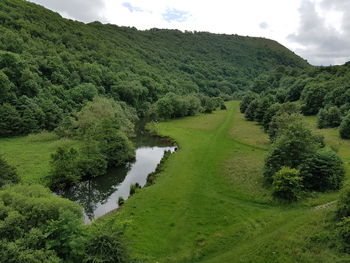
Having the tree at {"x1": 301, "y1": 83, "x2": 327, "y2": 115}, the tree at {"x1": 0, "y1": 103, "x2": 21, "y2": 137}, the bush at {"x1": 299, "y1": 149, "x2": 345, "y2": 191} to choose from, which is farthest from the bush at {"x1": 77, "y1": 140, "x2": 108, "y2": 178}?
the tree at {"x1": 301, "y1": 83, "x2": 327, "y2": 115}

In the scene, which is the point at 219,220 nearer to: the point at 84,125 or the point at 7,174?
the point at 7,174

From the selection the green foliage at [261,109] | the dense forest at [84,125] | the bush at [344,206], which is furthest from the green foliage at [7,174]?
the green foliage at [261,109]

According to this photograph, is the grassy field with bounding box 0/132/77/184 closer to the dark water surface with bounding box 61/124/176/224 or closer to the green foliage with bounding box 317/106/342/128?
the dark water surface with bounding box 61/124/176/224

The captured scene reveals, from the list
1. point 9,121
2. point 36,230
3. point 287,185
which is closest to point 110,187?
point 36,230

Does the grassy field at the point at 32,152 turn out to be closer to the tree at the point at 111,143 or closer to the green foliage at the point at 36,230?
the tree at the point at 111,143

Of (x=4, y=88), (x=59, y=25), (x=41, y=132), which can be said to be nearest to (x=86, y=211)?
(x=41, y=132)

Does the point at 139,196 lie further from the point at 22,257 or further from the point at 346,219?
the point at 346,219
